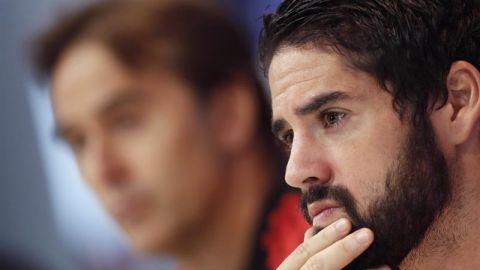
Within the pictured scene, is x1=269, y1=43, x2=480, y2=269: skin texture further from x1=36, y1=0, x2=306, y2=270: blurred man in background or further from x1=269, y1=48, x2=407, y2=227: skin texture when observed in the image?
x1=36, y1=0, x2=306, y2=270: blurred man in background

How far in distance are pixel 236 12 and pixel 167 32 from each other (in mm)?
240

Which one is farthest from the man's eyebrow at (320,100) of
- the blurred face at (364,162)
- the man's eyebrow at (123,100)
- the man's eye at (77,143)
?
the man's eye at (77,143)

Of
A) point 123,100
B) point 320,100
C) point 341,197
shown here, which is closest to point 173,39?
point 123,100

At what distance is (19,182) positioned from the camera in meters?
3.18

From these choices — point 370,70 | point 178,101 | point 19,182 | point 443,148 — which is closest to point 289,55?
point 370,70

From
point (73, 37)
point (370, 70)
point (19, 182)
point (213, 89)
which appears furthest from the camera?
point (19, 182)

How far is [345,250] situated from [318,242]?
83 millimetres

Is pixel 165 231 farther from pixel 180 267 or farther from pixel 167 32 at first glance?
pixel 167 32

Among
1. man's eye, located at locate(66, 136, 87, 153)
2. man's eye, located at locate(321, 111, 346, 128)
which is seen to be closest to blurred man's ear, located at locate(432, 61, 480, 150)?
man's eye, located at locate(321, 111, 346, 128)

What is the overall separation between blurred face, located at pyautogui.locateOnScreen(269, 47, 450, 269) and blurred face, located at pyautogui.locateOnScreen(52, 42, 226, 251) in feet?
2.67

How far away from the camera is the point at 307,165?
185 centimetres

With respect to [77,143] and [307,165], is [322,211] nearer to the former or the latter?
[307,165]

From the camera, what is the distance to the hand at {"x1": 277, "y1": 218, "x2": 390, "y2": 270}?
1.82 metres

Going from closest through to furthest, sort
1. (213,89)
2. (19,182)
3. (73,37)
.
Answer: (213,89)
(73,37)
(19,182)
